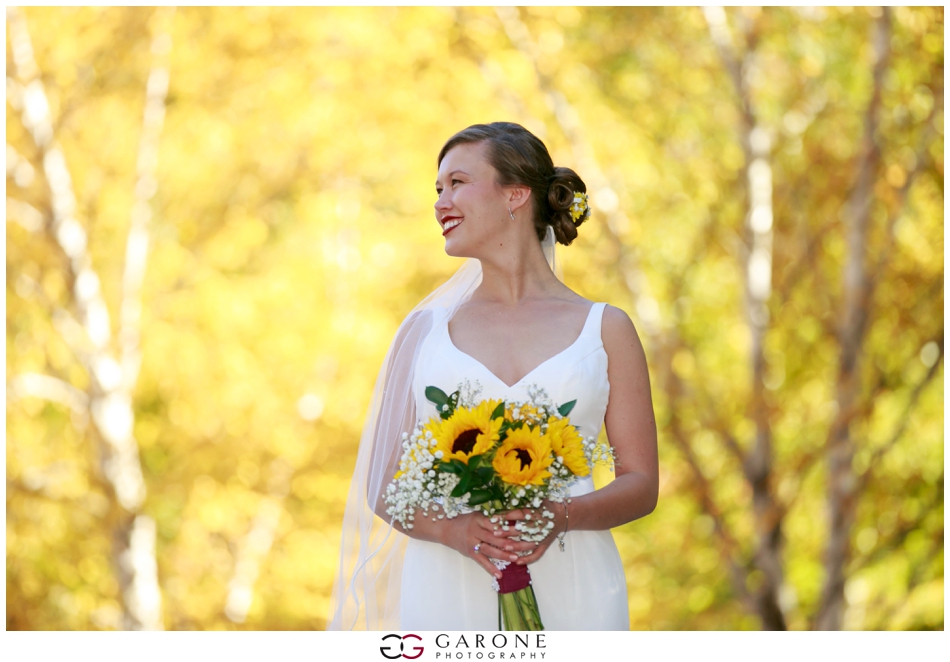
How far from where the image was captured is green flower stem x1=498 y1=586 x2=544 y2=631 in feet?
5.79

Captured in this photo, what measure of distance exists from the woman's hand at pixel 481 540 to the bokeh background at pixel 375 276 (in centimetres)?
346

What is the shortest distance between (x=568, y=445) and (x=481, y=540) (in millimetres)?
266

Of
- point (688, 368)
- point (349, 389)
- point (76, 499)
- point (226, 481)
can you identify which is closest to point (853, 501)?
point (688, 368)

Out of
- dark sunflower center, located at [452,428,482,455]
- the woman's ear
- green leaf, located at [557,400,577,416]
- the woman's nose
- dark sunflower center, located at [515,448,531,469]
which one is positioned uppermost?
the woman's ear

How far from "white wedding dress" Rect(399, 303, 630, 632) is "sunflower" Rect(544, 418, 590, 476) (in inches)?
10.3

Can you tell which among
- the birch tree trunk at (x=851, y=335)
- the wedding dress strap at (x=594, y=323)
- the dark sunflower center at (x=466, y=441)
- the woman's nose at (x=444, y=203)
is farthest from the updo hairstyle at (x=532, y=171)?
the birch tree trunk at (x=851, y=335)

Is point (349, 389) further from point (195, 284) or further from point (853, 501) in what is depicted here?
point (853, 501)

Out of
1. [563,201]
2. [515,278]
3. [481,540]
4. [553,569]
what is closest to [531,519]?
[481,540]

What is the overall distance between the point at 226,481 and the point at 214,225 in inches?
63.7

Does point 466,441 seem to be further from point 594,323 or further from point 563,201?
point 563,201

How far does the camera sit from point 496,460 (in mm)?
1561
